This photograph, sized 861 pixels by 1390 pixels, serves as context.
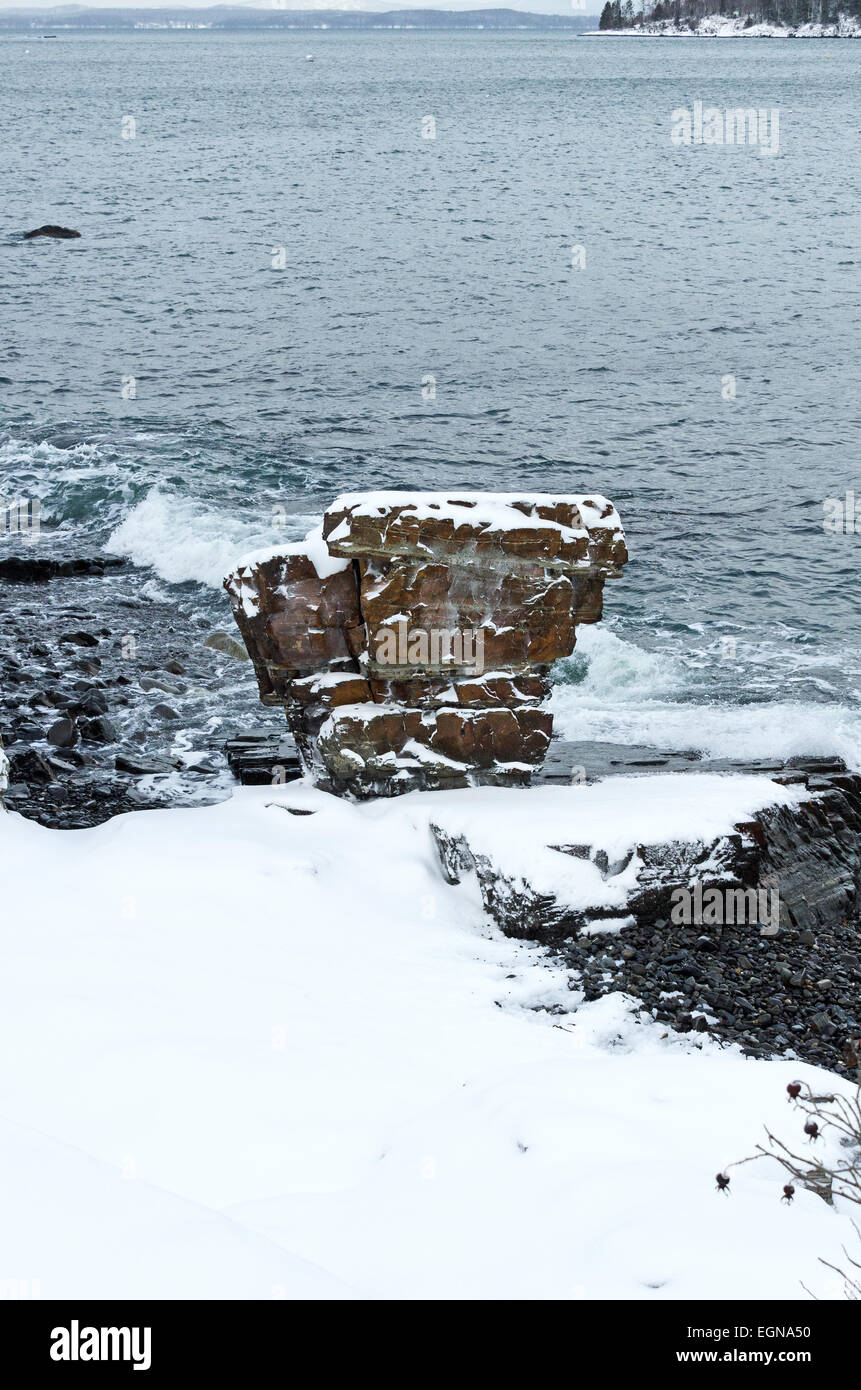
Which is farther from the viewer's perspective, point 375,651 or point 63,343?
point 63,343

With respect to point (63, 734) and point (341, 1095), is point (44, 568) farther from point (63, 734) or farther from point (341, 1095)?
point (341, 1095)

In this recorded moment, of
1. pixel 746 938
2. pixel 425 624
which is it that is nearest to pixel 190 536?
pixel 425 624

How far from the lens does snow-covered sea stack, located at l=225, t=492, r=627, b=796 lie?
1207 centimetres

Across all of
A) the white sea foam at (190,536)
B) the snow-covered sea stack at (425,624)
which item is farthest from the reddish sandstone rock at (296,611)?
the white sea foam at (190,536)

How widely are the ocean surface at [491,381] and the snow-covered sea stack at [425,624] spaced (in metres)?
3.45

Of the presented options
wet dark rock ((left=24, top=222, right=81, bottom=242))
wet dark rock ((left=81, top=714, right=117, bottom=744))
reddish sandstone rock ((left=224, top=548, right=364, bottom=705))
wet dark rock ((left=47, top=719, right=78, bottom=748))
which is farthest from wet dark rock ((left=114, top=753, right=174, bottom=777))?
wet dark rock ((left=24, top=222, right=81, bottom=242))

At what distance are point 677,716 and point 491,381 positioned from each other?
19269mm

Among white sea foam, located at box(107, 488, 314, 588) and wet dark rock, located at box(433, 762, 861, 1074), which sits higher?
white sea foam, located at box(107, 488, 314, 588)

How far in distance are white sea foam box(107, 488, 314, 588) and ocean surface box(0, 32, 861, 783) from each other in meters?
0.09

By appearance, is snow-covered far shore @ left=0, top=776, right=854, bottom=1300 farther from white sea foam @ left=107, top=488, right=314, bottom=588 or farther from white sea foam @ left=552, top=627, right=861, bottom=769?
white sea foam @ left=107, top=488, right=314, bottom=588
